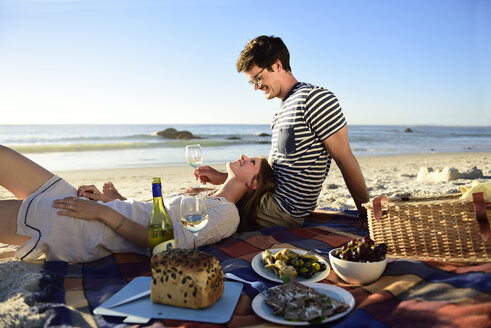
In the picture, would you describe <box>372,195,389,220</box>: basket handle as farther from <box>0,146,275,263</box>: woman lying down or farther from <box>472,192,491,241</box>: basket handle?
<box>0,146,275,263</box>: woman lying down

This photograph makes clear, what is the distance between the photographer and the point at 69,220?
269 centimetres

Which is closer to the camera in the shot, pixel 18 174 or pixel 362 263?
pixel 362 263

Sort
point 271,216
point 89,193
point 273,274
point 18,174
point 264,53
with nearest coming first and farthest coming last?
point 273,274
point 18,174
point 89,193
point 271,216
point 264,53

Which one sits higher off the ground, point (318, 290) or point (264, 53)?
point (264, 53)

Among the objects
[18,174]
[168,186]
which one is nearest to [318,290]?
[18,174]

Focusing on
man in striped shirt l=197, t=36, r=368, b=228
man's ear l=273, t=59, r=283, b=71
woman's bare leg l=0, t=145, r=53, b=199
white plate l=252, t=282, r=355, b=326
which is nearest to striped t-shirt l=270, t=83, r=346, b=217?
man in striped shirt l=197, t=36, r=368, b=228

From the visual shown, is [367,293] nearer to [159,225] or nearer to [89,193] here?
[159,225]

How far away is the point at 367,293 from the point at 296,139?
1.79 meters

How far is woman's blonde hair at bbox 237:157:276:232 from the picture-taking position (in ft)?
11.5

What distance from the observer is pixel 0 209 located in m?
2.68

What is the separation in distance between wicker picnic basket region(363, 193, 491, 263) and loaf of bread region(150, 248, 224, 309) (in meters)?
1.34

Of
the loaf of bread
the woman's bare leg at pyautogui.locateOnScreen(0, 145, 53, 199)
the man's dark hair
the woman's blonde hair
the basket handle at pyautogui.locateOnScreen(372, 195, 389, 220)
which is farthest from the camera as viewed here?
the man's dark hair

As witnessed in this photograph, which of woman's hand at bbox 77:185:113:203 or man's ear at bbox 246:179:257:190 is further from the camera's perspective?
man's ear at bbox 246:179:257:190

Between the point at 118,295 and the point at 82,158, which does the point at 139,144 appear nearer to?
the point at 82,158
